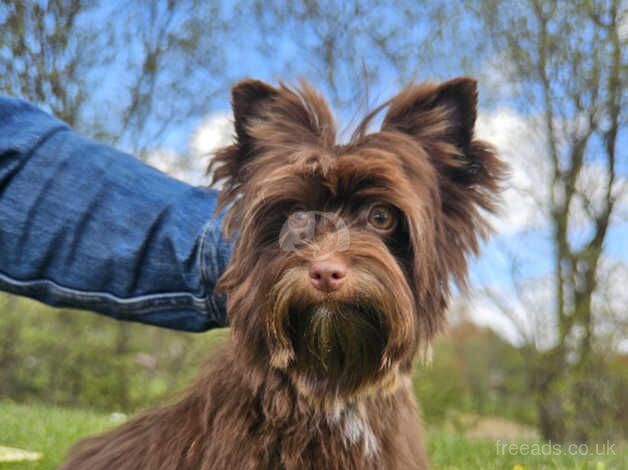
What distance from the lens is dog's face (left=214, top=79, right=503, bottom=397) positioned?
8.84ft

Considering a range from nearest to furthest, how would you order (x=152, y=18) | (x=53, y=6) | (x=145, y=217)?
1. (x=145, y=217)
2. (x=53, y=6)
3. (x=152, y=18)

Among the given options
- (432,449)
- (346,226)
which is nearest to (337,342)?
(346,226)

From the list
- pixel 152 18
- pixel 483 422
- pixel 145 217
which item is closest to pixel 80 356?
pixel 152 18

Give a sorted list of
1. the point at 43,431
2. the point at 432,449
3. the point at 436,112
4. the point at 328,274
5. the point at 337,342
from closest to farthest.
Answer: the point at 328,274
the point at 337,342
the point at 436,112
the point at 432,449
the point at 43,431

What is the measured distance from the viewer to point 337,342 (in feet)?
A: 9.34

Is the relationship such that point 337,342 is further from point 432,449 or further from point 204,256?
point 432,449

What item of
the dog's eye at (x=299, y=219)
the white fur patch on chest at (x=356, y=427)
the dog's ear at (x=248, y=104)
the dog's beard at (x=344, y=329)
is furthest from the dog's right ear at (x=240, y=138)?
the white fur patch on chest at (x=356, y=427)

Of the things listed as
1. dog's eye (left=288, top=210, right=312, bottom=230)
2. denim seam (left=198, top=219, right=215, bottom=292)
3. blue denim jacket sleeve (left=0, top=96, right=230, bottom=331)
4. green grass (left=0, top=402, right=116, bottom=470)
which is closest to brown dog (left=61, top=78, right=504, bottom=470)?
dog's eye (left=288, top=210, right=312, bottom=230)

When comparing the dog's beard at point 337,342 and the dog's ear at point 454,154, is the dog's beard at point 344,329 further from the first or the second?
the dog's ear at point 454,154

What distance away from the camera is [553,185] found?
8.02 metres

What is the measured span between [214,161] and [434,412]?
10510 mm

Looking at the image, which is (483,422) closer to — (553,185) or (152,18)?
(553,185)

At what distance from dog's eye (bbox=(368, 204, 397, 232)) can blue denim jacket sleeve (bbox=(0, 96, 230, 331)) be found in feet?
3.20

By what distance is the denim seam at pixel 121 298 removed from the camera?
11.8 feet
